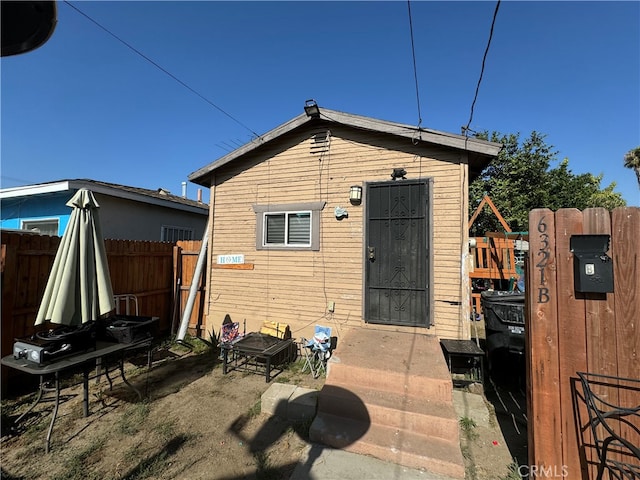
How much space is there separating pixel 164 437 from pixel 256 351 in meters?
1.76

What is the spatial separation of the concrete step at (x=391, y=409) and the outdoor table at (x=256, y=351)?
5.12 ft

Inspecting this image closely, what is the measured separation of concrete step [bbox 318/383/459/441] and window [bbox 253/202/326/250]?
9.70ft

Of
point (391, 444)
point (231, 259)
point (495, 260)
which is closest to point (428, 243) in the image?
point (391, 444)

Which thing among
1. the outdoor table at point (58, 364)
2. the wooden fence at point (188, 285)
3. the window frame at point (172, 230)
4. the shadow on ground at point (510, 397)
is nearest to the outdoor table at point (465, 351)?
the shadow on ground at point (510, 397)

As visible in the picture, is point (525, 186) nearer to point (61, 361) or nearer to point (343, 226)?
point (343, 226)

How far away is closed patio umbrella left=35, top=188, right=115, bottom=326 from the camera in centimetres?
338

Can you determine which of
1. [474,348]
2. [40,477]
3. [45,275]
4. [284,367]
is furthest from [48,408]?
[474,348]

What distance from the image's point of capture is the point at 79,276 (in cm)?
357

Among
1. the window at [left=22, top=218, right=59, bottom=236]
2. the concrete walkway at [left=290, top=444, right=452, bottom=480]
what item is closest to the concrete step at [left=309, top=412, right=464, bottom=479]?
the concrete walkway at [left=290, top=444, right=452, bottom=480]

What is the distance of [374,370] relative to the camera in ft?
11.6

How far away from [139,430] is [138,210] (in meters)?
7.42

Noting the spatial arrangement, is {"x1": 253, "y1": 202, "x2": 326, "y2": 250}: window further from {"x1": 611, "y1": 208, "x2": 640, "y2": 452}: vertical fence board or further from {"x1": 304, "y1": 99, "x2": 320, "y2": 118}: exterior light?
{"x1": 611, "y1": 208, "x2": 640, "y2": 452}: vertical fence board

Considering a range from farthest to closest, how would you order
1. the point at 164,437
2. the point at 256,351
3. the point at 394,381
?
the point at 256,351 → the point at 394,381 → the point at 164,437

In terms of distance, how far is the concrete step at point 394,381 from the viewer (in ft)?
10.6
